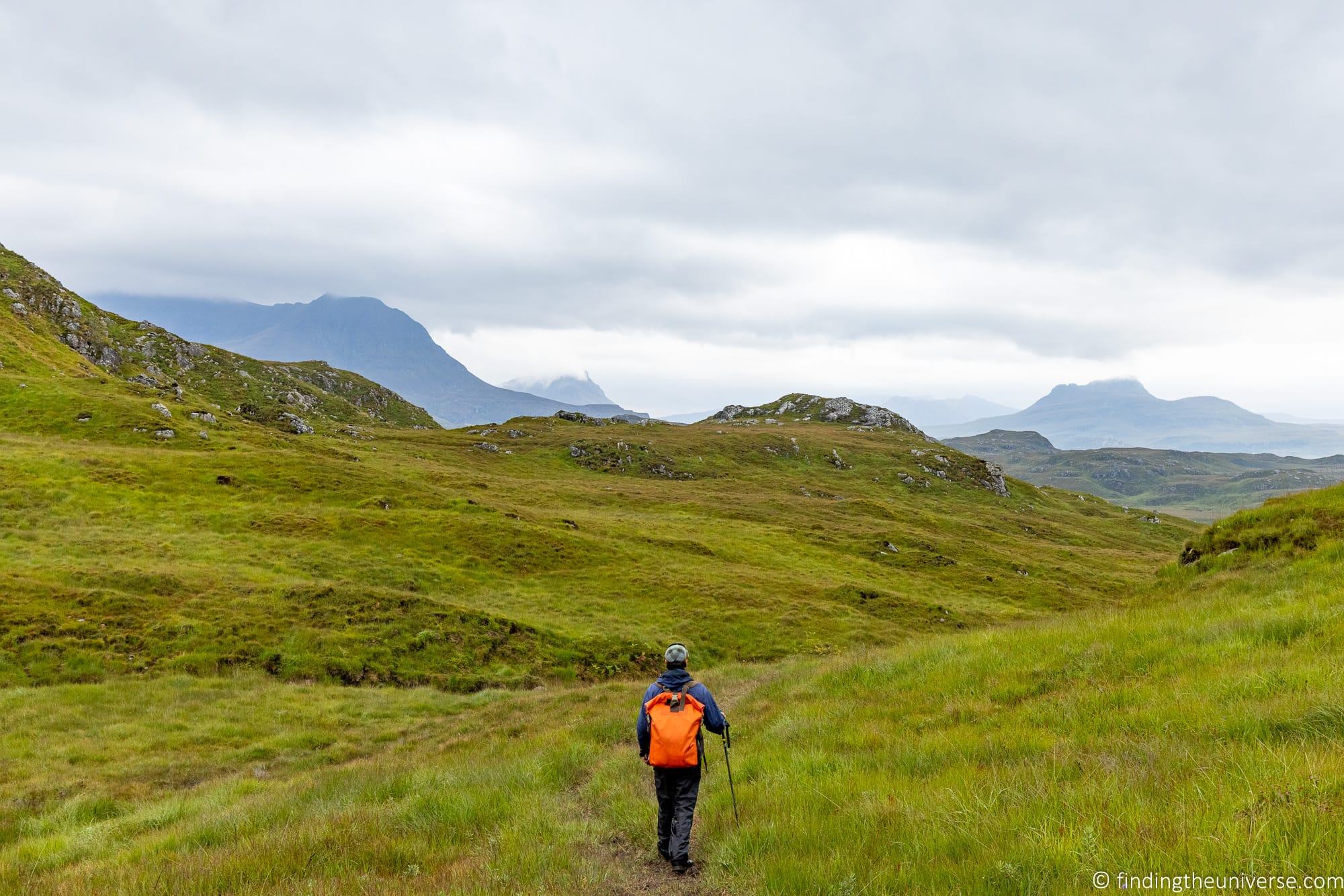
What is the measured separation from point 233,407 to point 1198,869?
135 meters

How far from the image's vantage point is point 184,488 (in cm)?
4378

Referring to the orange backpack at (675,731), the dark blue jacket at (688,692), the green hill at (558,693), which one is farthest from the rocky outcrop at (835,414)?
the orange backpack at (675,731)

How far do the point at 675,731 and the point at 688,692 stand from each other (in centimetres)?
58

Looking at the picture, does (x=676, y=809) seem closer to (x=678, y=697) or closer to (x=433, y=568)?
(x=678, y=697)

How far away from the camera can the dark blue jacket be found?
8.23 metres

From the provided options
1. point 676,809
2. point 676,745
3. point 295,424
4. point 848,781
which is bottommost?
point 676,809

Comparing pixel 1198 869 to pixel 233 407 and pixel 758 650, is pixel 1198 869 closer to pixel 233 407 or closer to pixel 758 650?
pixel 758 650

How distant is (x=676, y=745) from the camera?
25.9 ft

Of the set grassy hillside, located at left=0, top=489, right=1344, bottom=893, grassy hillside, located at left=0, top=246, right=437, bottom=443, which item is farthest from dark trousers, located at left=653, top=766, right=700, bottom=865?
grassy hillside, located at left=0, top=246, right=437, bottom=443

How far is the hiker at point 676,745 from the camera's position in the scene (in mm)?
7816

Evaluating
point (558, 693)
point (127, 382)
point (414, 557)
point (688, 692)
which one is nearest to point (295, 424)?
point (127, 382)

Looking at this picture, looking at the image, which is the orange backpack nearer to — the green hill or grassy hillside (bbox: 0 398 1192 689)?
the green hill

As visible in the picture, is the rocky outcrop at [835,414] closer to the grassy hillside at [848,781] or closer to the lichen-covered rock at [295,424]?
the lichen-covered rock at [295,424]

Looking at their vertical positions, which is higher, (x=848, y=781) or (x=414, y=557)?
(x=848, y=781)
